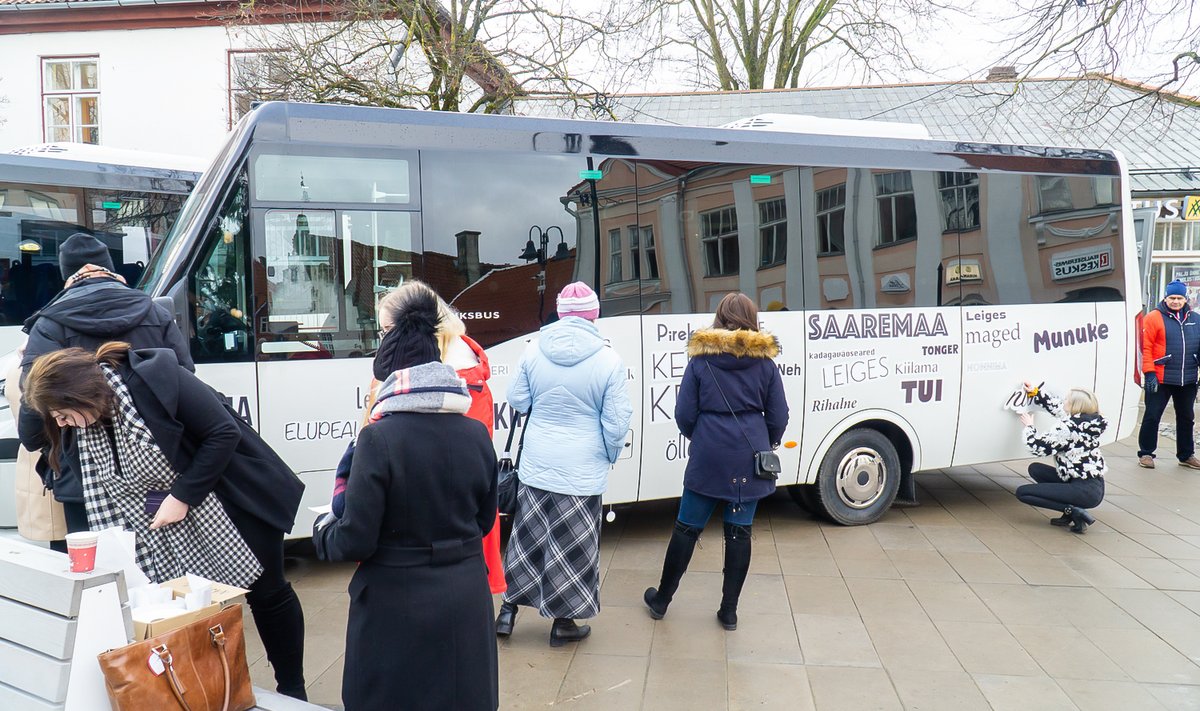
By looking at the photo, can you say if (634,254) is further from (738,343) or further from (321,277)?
(321,277)

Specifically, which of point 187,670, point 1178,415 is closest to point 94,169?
point 187,670

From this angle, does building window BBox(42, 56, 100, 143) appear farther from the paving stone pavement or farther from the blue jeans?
the blue jeans

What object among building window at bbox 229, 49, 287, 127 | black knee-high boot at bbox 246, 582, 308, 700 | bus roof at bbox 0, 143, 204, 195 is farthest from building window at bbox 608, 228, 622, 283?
building window at bbox 229, 49, 287, 127

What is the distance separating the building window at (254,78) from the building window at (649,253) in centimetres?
787

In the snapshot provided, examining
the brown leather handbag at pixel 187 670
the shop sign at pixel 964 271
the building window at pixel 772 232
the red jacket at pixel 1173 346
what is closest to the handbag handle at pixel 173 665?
the brown leather handbag at pixel 187 670

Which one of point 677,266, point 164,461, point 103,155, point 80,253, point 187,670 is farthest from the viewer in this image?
point 103,155

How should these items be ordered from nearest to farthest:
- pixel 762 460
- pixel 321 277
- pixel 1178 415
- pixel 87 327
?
pixel 87 327
pixel 762 460
pixel 321 277
pixel 1178 415

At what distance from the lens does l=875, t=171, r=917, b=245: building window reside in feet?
21.7

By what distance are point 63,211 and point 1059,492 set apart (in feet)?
34.6

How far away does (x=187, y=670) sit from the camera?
2729 mm

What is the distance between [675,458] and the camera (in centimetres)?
620

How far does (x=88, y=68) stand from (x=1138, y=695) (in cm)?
2334

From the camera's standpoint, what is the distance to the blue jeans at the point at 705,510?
182 inches

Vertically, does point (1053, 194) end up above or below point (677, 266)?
above
